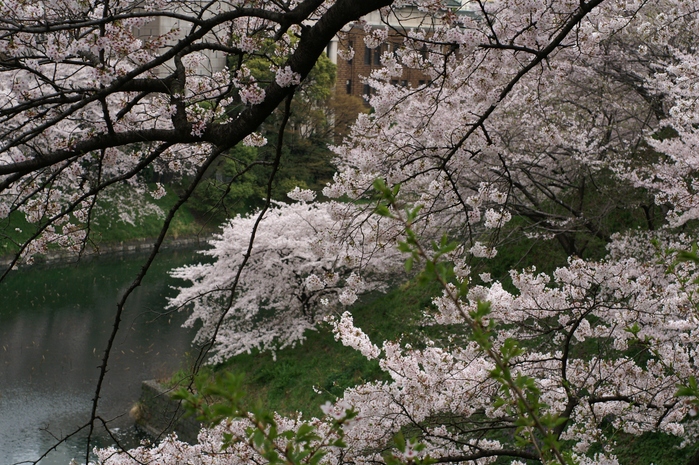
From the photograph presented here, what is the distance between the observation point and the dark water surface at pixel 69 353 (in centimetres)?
859

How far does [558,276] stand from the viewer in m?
4.28

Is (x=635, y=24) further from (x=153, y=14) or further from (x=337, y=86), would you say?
(x=337, y=86)

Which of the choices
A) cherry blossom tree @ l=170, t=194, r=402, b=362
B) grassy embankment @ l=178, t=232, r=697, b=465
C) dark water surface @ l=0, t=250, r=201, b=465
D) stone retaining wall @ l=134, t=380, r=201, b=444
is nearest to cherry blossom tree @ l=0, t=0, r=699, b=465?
cherry blossom tree @ l=170, t=194, r=402, b=362

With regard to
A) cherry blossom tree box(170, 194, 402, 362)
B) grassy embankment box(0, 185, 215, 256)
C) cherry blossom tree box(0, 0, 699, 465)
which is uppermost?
grassy embankment box(0, 185, 215, 256)

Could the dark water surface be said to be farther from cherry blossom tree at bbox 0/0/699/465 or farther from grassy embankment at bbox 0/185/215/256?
grassy embankment at bbox 0/185/215/256

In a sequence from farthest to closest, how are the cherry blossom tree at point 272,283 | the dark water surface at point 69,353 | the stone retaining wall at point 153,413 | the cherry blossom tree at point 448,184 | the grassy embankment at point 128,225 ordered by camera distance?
the grassy embankment at point 128,225 < the cherry blossom tree at point 272,283 < the stone retaining wall at point 153,413 < the dark water surface at point 69,353 < the cherry blossom tree at point 448,184

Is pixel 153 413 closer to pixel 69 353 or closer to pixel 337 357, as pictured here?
pixel 69 353

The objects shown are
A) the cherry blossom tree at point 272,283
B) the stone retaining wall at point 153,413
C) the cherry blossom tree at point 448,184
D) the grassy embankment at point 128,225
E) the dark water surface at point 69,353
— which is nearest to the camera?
the cherry blossom tree at point 448,184

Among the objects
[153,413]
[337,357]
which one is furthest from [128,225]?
[337,357]

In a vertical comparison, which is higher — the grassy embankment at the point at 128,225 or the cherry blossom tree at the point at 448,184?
the grassy embankment at the point at 128,225

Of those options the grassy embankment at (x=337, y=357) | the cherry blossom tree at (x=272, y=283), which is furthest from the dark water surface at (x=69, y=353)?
the grassy embankment at (x=337, y=357)

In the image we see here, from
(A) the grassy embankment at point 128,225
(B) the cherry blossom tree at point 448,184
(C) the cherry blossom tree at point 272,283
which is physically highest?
(A) the grassy embankment at point 128,225

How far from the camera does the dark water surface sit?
8.59 meters

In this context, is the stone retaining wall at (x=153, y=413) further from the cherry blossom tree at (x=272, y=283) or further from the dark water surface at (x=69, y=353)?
the cherry blossom tree at (x=272, y=283)
